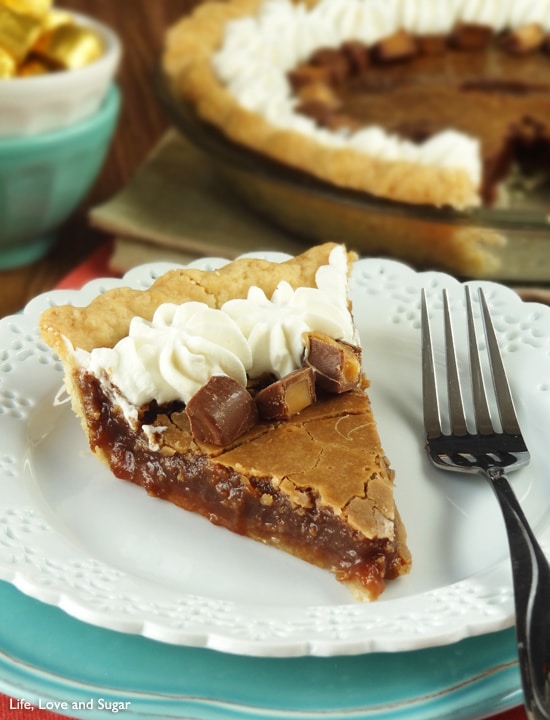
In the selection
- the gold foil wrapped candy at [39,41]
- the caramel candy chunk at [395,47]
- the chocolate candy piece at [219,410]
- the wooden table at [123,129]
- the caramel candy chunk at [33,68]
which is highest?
the gold foil wrapped candy at [39,41]

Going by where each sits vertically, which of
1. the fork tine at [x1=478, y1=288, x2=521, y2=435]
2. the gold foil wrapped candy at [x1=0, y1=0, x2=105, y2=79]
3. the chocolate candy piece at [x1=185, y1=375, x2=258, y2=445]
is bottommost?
the fork tine at [x1=478, y1=288, x2=521, y2=435]

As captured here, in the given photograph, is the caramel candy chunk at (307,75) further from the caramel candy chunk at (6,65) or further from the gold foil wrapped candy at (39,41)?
the caramel candy chunk at (6,65)

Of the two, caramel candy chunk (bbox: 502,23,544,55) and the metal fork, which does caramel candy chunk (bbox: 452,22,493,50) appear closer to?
caramel candy chunk (bbox: 502,23,544,55)

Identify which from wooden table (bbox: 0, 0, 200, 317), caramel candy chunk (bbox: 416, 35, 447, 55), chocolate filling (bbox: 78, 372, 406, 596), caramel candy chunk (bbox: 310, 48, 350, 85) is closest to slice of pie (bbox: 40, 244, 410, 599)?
chocolate filling (bbox: 78, 372, 406, 596)

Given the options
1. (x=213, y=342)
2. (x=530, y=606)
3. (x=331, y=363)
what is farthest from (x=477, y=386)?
(x=530, y=606)

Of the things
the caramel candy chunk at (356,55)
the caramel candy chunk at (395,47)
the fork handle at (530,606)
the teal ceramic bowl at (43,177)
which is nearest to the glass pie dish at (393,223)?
the teal ceramic bowl at (43,177)
